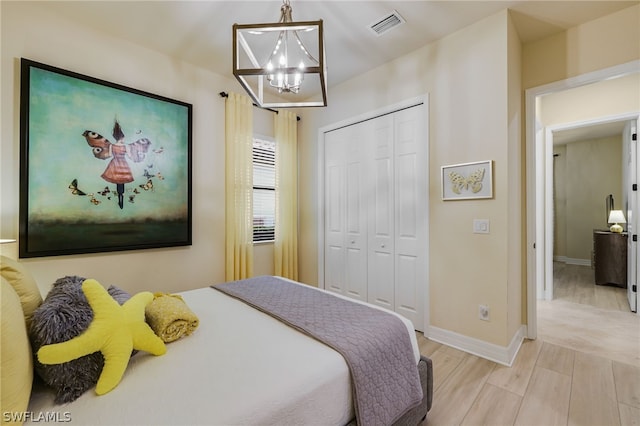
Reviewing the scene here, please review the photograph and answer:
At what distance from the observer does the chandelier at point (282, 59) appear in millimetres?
1436

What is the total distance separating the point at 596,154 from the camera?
5477 millimetres

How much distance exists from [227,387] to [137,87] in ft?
9.48

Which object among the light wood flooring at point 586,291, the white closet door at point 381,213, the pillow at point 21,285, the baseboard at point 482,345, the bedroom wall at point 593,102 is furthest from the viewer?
the light wood flooring at point 586,291

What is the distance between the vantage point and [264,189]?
3.69m

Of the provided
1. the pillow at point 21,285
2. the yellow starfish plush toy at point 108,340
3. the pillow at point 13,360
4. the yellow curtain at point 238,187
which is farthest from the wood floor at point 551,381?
the yellow curtain at point 238,187

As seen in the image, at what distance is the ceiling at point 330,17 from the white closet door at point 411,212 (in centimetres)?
74

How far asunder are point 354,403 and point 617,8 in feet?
11.2

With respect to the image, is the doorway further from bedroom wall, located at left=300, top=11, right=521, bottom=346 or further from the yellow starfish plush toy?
the yellow starfish plush toy

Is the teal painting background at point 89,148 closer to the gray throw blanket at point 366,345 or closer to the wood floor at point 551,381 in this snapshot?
the gray throw blanket at point 366,345

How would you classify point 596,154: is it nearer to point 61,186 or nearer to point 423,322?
point 423,322

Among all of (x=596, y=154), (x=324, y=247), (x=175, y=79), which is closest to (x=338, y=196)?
(x=324, y=247)

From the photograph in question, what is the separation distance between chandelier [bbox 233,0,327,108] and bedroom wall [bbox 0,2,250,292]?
2.32 feet

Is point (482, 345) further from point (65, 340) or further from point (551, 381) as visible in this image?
point (65, 340)

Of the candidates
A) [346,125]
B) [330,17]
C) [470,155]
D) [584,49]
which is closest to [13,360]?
[330,17]
